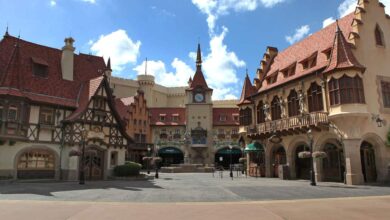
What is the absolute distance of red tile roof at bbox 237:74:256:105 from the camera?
38.2 meters

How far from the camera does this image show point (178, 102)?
90250mm

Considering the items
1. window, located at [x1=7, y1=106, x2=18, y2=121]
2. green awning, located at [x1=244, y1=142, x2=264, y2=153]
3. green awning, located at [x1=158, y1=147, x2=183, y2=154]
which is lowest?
green awning, located at [x1=244, y1=142, x2=264, y2=153]

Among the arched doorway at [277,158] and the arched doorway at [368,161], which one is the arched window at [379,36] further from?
the arched doorway at [277,158]

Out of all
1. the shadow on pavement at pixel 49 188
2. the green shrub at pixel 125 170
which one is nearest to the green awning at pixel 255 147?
the green shrub at pixel 125 170

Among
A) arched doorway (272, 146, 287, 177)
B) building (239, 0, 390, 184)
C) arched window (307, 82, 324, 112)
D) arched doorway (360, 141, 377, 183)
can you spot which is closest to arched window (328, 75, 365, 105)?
building (239, 0, 390, 184)

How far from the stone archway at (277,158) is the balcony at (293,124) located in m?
Answer: 2.38

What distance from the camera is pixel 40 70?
31.6m

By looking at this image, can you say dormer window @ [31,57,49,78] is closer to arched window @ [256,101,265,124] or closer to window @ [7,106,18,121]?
window @ [7,106,18,121]

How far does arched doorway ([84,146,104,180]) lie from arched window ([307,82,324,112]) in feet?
68.5

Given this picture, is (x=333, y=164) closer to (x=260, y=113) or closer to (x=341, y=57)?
(x=341, y=57)

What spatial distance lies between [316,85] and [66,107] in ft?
77.9

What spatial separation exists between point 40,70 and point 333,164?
29422 mm

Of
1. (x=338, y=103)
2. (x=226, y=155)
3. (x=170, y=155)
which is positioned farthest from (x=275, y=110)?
(x=170, y=155)

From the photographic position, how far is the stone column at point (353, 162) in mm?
23859
